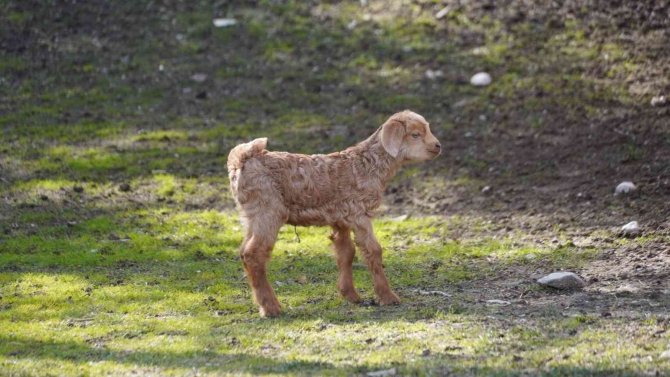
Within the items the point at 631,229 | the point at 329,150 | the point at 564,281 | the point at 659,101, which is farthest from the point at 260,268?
the point at 659,101

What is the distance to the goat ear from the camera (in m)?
9.77

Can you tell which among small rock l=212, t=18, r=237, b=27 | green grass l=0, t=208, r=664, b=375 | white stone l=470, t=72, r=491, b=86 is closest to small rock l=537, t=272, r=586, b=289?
green grass l=0, t=208, r=664, b=375

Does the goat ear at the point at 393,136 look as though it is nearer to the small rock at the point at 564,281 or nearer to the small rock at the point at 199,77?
the small rock at the point at 564,281

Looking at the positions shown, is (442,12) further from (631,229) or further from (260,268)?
(260,268)

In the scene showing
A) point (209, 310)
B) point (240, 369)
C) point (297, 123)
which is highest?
point (240, 369)

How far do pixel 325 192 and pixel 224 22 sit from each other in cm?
969

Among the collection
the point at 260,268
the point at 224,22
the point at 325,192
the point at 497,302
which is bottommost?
the point at 224,22

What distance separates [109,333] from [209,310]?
1037 millimetres

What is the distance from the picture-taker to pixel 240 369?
301 inches

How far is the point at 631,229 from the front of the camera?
1131 centimetres

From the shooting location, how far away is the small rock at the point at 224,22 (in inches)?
726

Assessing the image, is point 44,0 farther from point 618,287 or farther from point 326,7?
point 618,287

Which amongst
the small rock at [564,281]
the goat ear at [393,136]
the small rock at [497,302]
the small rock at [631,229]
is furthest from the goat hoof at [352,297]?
the small rock at [631,229]

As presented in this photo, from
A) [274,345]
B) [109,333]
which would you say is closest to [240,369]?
[274,345]
